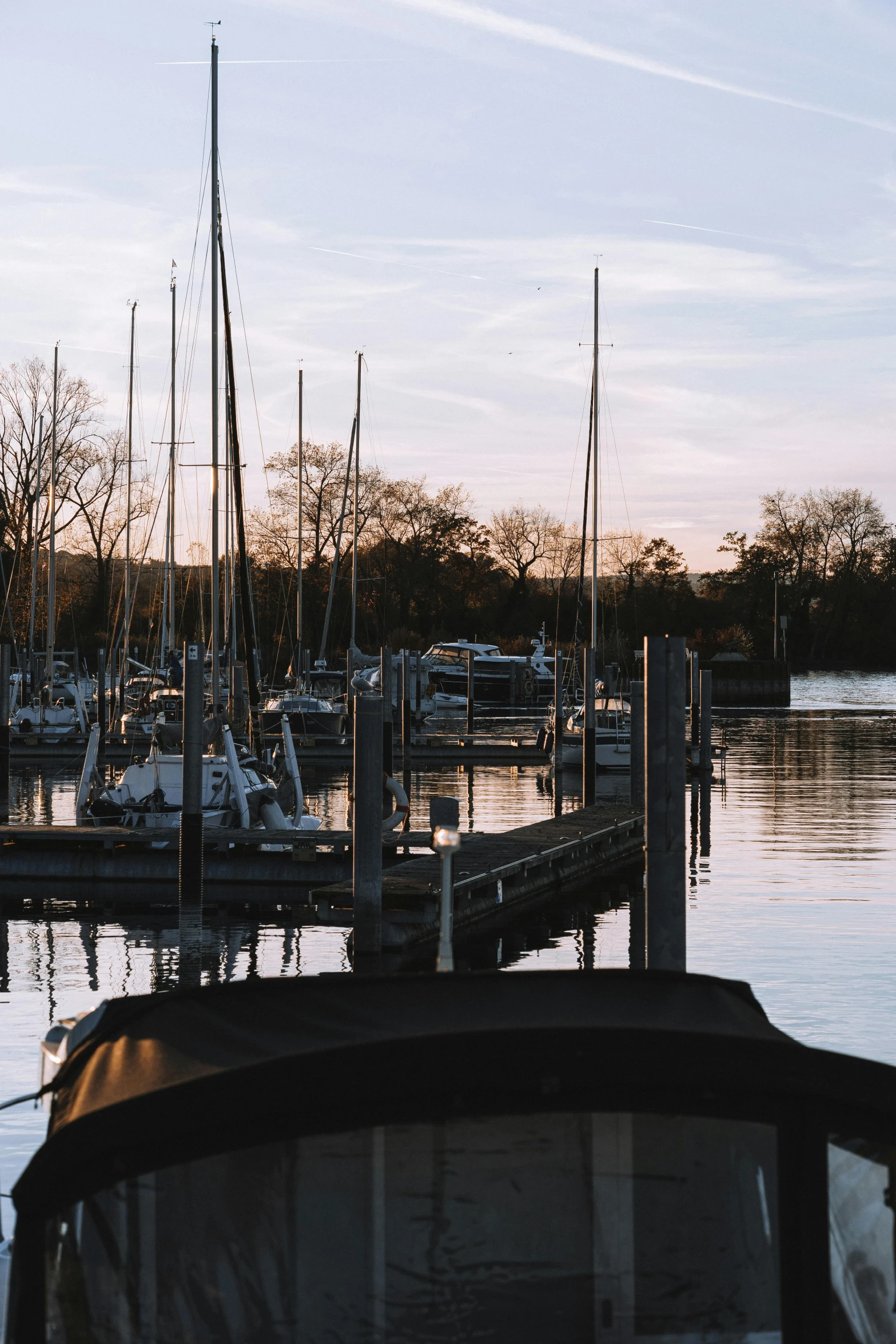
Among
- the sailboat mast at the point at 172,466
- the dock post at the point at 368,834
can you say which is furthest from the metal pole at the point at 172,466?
the dock post at the point at 368,834

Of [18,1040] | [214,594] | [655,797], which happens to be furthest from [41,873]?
[655,797]

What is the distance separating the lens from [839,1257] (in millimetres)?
3330

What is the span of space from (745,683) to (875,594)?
37484 millimetres

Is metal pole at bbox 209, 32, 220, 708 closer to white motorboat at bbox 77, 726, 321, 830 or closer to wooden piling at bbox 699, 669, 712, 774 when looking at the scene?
white motorboat at bbox 77, 726, 321, 830

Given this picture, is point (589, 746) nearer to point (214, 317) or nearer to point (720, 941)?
point (214, 317)

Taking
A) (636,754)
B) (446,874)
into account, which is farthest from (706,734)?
(446,874)

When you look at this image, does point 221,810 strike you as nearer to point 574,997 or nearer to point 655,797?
point 655,797

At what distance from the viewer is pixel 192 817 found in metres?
16.9

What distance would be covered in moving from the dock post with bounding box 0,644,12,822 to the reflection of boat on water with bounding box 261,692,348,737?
66.9 ft

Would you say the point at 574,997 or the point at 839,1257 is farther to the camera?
the point at 574,997

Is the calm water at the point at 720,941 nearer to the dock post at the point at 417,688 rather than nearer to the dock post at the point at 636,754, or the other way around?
the dock post at the point at 636,754

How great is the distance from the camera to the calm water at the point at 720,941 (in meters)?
12.7

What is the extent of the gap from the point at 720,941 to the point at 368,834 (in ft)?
16.4

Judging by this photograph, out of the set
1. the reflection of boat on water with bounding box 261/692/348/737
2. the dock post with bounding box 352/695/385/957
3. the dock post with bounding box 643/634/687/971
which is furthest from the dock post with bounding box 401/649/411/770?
the dock post with bounding box 643/634/687/971
